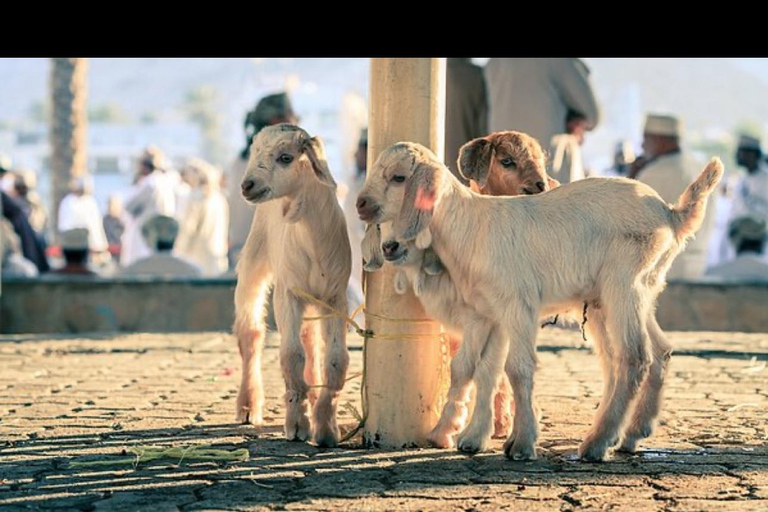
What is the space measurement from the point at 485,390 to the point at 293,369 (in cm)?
113

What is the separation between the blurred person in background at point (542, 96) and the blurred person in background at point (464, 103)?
182 millimetres

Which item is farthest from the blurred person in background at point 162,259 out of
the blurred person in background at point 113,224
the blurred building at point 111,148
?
the blurred building at point 111,148

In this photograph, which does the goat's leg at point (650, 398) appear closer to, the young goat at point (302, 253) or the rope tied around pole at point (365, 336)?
the rope tied around pole at point (365, 336)

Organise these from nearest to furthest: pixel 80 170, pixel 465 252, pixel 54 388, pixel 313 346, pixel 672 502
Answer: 1. pixel 672 502
2. pixel 465 252
3. pixel 313 346
4. pixel 54 388
5. pixel 80 170

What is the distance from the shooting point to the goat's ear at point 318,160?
8.59 meters

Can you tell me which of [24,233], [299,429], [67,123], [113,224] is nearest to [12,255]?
[24,233]

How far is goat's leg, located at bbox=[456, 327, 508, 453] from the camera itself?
26.9ft

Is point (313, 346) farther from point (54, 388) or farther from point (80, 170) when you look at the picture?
point (80, 170)

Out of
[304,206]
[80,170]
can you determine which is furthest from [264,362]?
[80,170]

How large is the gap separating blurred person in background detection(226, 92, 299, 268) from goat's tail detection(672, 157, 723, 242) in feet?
14.8

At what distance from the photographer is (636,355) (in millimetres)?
8234

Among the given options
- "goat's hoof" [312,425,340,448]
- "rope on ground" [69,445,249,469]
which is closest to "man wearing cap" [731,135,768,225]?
"goat's hoof" [312,425,340,448]
